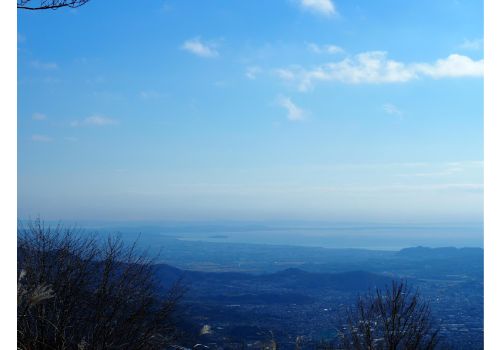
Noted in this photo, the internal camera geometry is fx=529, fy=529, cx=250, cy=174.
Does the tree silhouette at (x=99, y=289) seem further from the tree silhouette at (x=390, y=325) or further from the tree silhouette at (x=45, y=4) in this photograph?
the tree silhouette at (x=45, y=4)

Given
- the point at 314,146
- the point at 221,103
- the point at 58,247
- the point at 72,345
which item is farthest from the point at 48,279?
the point at 314,146

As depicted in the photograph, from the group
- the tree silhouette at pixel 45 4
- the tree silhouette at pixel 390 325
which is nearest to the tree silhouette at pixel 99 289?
the tree silhouette at pixel 390 325

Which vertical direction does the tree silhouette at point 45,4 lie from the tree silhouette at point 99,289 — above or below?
above

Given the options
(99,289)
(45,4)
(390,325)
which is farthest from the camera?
(99,289)

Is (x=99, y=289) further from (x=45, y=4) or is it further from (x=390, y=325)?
(x=45, y=4)

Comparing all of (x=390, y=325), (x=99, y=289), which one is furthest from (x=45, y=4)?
(x=99, y=289)

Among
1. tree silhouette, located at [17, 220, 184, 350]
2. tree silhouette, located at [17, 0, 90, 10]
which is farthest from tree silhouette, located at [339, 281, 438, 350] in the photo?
tree silhouette, located at [17, 0, 90, 10]

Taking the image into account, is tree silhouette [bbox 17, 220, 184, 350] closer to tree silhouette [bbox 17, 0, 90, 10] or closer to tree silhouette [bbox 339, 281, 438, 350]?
tree silhouette [bbox 339, 281, 438, 350]
